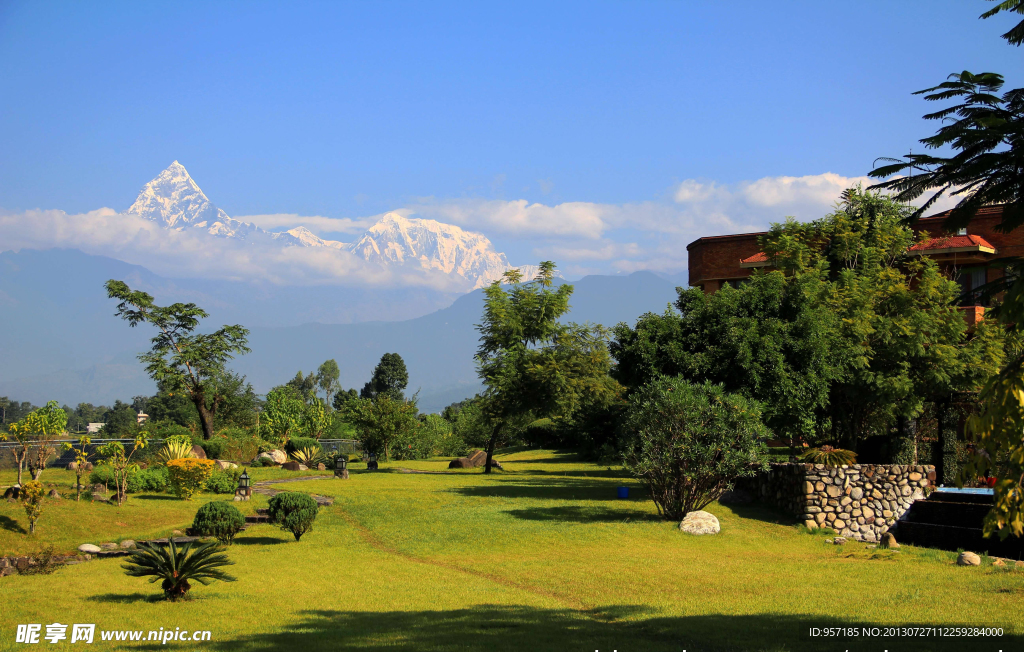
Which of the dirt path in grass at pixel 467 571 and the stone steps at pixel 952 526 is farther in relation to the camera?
the stone steps at pixel 952 526

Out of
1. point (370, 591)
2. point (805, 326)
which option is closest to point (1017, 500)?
point (370, 591)

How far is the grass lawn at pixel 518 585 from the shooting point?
9.28 m

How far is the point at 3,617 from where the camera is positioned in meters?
9.98

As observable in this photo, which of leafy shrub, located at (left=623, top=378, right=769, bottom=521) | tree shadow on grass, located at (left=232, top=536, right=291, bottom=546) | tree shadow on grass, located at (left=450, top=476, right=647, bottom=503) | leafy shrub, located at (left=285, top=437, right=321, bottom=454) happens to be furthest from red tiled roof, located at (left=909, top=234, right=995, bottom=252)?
tree shadow on grass, located at (left=232, top=536, right=291, bottom=546)

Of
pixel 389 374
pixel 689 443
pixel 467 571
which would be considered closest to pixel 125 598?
pixel 467 571

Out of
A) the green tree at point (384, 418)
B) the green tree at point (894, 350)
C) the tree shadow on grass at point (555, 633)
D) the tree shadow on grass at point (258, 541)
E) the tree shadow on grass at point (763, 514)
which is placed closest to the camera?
the tree shadow on grass at point (555, 633)

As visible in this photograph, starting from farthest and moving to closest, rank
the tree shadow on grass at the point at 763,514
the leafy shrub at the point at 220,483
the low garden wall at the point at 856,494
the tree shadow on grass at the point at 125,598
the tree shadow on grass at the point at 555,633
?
1. the leafy shrub at the point at 220,483
2. the tree shadow on grass at the point at 763,514
3. the low garden wall at the point at 856,494
4. the tree shadow on grass at the point at 125,598
5. the tree shadow on grass at the point at 555,633

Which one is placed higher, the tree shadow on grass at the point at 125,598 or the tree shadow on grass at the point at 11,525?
the tree shadow on grass at the point at 11,525

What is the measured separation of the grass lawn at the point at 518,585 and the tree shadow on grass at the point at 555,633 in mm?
42

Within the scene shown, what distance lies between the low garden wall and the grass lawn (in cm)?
100

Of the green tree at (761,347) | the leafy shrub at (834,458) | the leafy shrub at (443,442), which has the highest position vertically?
the green tree at (761,347)

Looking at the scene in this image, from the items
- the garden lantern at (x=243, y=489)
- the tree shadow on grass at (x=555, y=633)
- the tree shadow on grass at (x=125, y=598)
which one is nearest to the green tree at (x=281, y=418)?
the garden lantern at (x=243, y=489)

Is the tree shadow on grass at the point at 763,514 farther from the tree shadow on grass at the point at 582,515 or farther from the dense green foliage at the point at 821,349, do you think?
the tree shadow on grass at the point at 582,515

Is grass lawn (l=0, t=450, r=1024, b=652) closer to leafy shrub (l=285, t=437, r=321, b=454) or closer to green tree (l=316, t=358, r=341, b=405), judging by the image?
leafy shrub (l=285, t=437, r=321, b=454)
